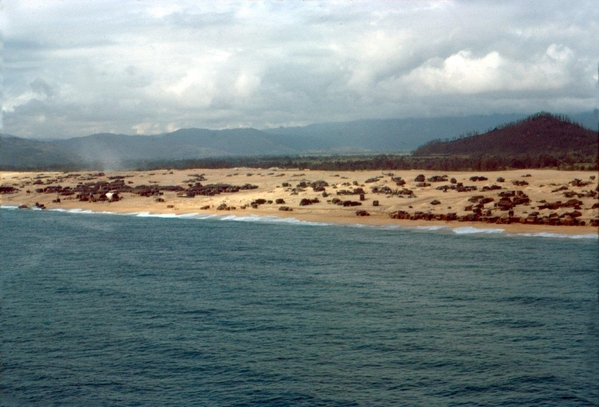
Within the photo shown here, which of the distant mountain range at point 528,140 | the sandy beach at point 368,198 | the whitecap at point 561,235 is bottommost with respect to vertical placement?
the whitecap at point 561,235

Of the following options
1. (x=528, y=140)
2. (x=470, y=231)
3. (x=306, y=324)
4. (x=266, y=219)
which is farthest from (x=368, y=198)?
(x=528, y=140)

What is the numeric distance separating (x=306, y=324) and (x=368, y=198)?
39.2 m

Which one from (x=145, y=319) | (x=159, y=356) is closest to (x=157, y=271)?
(x=145, y=319)

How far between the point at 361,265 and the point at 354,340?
13.3 meters

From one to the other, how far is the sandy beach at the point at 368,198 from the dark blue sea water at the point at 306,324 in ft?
26.4

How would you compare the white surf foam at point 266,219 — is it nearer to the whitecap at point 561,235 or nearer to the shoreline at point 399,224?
the shoreline at point 399,224

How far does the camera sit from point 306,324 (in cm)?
2527

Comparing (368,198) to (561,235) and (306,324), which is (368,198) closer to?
(561,235)

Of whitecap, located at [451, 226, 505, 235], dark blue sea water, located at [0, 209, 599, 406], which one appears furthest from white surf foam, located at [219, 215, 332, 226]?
dark blue sea water, located at [0, 209, 599, 406]

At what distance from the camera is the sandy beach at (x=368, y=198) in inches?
2009

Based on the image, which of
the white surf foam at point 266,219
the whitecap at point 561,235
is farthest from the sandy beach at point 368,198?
the white surf foam at point 266,219

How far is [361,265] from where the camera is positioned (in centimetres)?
3647

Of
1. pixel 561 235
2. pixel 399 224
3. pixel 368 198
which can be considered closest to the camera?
pixel 561 235

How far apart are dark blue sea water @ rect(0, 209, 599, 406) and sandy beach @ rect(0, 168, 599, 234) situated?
806 centimetres
